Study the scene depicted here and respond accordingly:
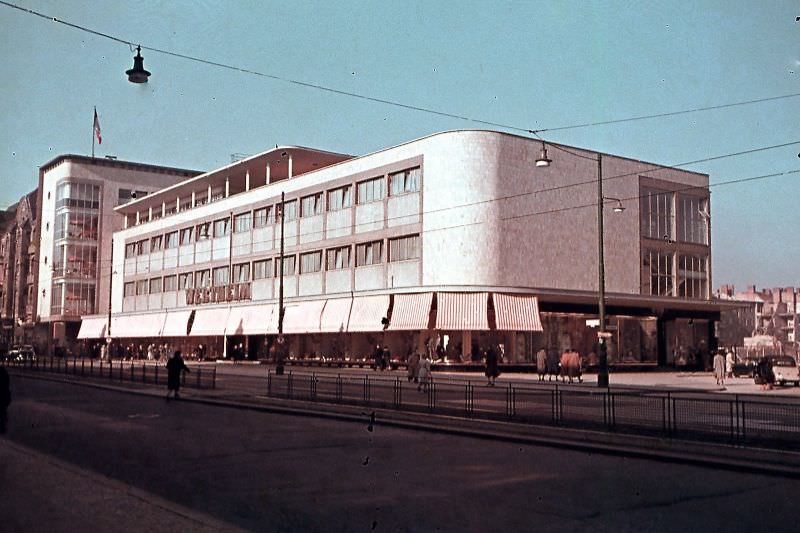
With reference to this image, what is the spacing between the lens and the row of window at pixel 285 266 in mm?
54562

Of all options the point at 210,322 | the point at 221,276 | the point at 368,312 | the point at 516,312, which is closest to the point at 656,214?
the point at 516,312

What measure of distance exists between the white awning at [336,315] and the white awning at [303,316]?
0.65 metres

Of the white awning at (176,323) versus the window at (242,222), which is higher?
the window at (242,222)

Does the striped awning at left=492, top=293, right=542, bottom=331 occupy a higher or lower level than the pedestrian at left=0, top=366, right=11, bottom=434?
higher

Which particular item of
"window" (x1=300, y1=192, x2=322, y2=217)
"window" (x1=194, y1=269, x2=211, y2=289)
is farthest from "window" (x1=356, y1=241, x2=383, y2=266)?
"window" (x1=194, y1=269, x2=211, y2=289)

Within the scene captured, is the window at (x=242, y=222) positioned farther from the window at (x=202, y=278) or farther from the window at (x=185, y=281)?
the window at (x=185, y=281)

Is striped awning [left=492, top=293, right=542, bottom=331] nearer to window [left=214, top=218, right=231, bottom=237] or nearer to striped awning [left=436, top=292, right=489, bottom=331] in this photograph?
striped awning [left=436, top=292, right=489, bottom=331]

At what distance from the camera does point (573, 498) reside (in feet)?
33.4

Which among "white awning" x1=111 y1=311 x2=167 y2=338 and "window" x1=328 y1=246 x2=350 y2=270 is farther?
"white awning" x1=111 y1=311 x2=167 y2=338

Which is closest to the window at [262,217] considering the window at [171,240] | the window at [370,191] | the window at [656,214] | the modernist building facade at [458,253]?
the modernist building facade at [458,253]

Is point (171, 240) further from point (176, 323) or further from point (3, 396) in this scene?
point (3, 396)

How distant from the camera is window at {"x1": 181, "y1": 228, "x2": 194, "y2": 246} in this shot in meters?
79.0

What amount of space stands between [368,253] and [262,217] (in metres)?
14.0

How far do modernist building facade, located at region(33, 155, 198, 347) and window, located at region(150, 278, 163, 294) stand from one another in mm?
16937
